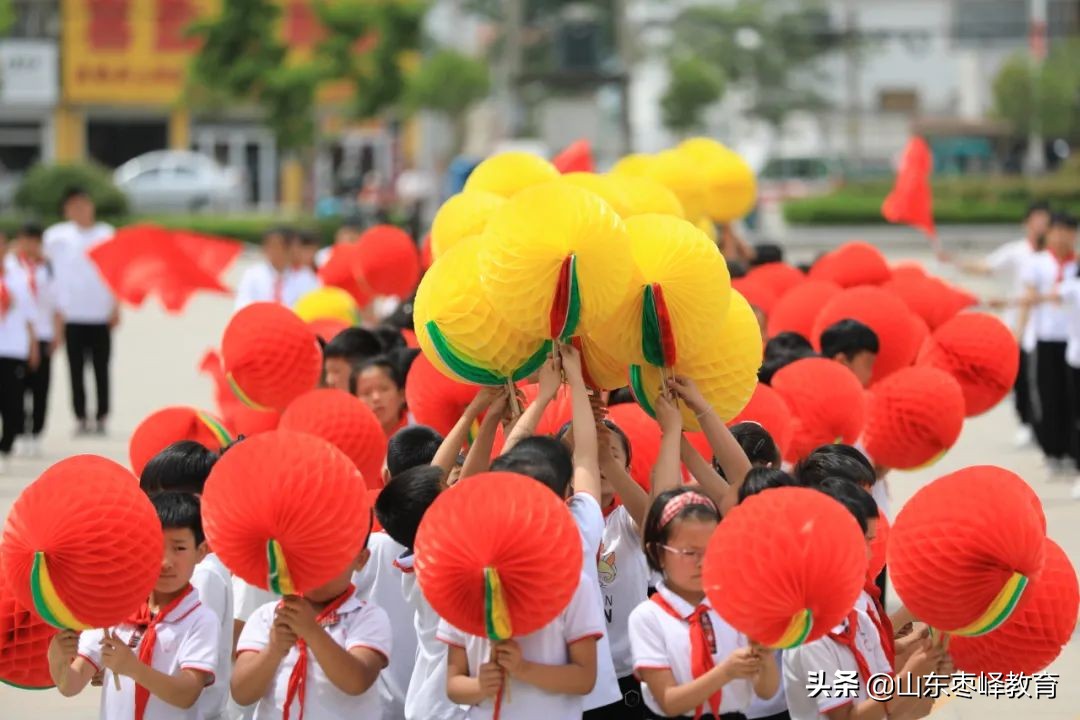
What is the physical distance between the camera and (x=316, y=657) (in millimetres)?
4090

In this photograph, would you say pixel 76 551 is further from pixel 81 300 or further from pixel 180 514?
pixel 81 300

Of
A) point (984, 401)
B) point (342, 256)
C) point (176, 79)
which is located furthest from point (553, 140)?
point (984, 401)

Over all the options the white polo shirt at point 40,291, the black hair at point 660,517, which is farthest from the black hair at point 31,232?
the black hair at point 660,517

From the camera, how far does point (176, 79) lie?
4069 centimetres

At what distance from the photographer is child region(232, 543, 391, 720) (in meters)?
4.05

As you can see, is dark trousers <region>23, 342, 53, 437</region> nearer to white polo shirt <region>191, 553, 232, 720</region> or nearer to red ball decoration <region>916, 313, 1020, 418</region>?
red ball decoration <region>916, 313, 1020, 418</region>

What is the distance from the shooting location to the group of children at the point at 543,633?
397cm

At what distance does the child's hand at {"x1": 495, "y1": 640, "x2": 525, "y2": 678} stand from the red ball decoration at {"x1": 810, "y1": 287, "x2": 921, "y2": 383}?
133 inches

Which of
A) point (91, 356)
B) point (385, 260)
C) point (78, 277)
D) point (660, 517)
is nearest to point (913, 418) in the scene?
point (660, 517)

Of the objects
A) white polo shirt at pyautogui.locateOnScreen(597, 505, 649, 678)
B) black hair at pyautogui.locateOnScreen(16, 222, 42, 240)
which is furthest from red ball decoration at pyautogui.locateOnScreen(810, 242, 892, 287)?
black hair at pyautogui.locateOnScreen(16, 222, 42, 240)

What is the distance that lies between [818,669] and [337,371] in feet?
10.7

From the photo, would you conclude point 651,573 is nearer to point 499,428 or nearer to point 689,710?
point 499,428

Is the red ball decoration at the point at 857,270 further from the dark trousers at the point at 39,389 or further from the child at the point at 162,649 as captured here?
the dark trousers at the point at 39,389

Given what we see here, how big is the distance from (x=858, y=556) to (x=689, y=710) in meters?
0.56
